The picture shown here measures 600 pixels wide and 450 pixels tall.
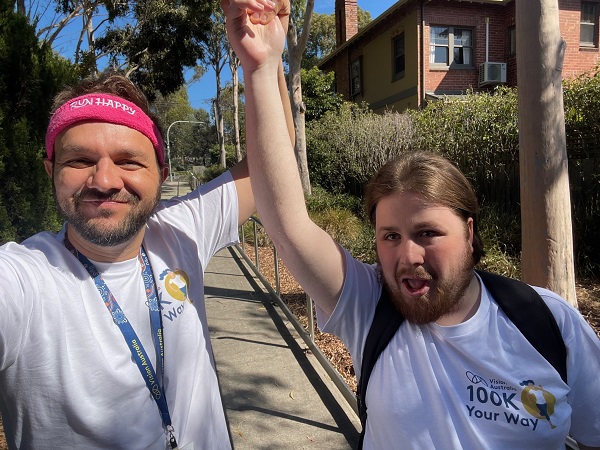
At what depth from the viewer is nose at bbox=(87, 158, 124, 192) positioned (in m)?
1.33

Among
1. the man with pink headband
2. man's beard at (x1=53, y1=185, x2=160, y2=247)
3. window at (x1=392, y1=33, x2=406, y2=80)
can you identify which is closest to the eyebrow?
the man with pink headband

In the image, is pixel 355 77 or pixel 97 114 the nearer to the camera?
pixel 97 114

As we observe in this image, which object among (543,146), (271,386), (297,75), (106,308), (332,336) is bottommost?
(271,386)

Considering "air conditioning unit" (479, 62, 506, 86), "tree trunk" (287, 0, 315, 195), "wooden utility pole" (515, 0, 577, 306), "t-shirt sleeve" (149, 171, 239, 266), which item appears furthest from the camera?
"air conditioning unit" (479, 62, 506, 86)

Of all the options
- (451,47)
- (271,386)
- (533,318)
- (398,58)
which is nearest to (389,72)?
(398,58)

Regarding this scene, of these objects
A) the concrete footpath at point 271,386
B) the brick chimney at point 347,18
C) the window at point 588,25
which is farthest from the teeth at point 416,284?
the brick chimney at point 347,18

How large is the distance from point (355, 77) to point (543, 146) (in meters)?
19.8

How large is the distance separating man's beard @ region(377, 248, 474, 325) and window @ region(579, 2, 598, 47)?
18.5 m

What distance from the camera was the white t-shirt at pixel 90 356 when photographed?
120cm

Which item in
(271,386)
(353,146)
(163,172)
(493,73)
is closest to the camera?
(163,172)

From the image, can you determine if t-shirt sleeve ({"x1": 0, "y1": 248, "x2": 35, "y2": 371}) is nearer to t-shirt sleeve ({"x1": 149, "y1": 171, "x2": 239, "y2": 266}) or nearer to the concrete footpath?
t-shirt sleeve ({"x1": 149, "y1": 171, "x2": 239, "y2": 266})

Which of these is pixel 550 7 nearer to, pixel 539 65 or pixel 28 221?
pixel 539 65

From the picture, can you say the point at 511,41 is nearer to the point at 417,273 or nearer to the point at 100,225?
the point at 417,273

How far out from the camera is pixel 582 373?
1303 millimetres
